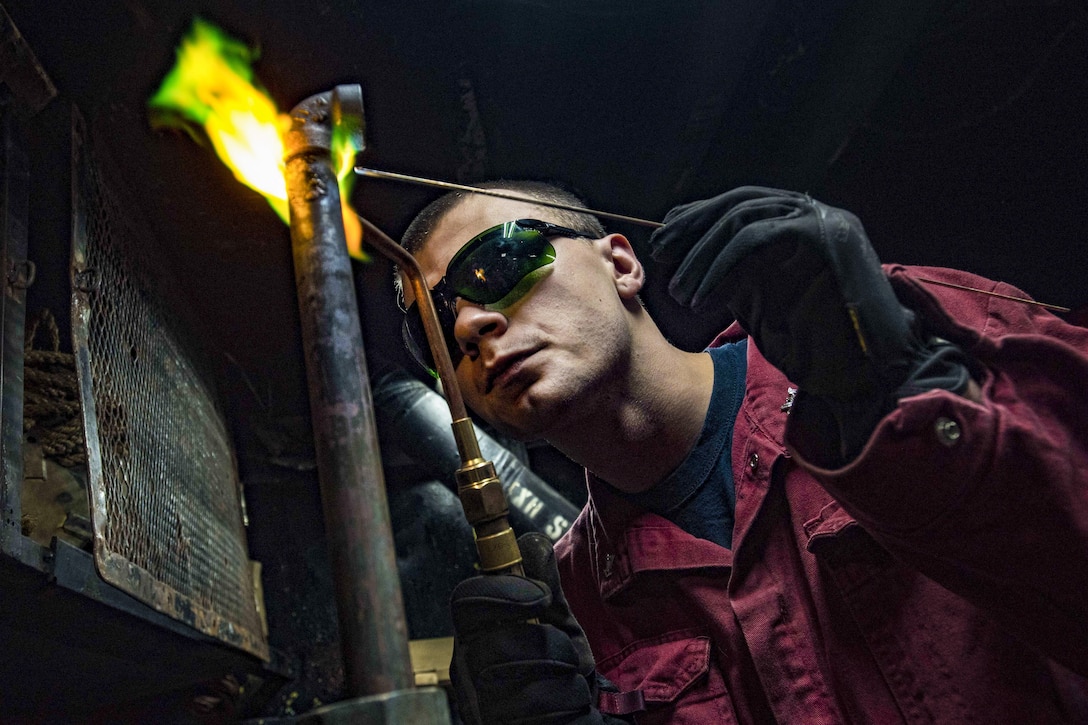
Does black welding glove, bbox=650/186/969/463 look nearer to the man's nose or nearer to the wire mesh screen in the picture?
the man's nose

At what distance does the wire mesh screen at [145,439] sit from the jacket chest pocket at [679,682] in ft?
4.33

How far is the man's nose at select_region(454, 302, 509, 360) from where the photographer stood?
6.70 feet

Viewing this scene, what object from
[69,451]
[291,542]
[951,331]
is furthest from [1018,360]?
[291,542]

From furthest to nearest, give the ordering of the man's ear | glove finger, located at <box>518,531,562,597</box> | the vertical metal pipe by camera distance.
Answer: the man's ear
glove finger, located at <box>518,531,562,597</box>
the vertical metal pipe

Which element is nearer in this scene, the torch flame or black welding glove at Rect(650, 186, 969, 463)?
black welding glove at Rect(650, 186, 969, 463)

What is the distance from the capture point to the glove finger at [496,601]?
1530 mm

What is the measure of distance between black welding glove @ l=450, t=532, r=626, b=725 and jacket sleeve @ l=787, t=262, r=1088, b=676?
667 millimetres

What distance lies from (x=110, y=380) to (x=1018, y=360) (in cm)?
Answer: 219

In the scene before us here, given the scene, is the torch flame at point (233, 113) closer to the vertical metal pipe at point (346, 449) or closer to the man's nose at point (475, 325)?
the vertical metal pipe at point (346, 449)

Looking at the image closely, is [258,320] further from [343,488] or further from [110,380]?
[343,488]

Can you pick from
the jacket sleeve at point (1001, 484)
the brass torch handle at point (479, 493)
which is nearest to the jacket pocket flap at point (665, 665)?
the brass torch handle at point (479, 493)

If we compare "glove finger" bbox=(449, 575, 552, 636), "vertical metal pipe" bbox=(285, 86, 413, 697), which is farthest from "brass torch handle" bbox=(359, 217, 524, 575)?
"vertical metal pipe" bbox=(285, 86, 413, 697)

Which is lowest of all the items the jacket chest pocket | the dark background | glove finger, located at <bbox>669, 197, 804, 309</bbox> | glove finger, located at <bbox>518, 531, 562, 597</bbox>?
the jacket chest pocket

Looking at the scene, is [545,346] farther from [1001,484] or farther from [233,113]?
[1001,484]
